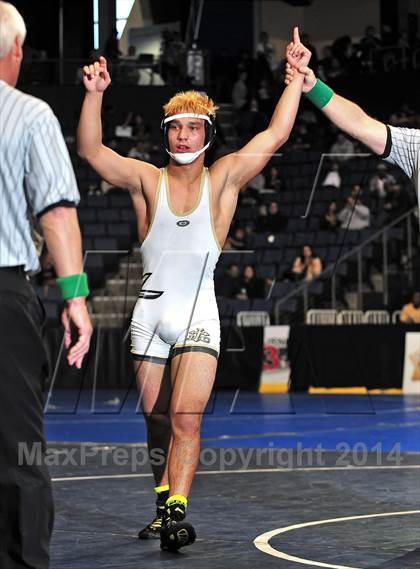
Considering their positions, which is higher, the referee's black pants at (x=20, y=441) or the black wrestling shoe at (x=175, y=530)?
the referee's black pants at (x=20, y=441)

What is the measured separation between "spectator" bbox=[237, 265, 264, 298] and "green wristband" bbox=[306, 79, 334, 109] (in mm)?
13590

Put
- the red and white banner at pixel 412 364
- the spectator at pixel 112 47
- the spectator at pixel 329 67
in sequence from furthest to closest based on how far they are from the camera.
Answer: the spectator at pixel 329 67, the spectator at pixel 112 47, the red and white banner at pixel 412 364

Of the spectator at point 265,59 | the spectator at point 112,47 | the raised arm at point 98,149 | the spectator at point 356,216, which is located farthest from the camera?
the spectator at point 265,59

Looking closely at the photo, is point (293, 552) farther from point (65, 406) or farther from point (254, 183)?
point (254, 183)

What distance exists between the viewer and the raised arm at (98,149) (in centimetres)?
574

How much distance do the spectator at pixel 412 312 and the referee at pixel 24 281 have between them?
49.7 feet

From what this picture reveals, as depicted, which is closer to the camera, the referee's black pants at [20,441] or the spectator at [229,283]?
the referee's black pants at [20,441]

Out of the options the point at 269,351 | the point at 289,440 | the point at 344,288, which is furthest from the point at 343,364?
the point at 289,440

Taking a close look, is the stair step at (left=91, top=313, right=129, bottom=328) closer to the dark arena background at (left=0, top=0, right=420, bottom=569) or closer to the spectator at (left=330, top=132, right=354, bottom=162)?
the dark arena background at (left=0, top=0, right=420, bottom=569)

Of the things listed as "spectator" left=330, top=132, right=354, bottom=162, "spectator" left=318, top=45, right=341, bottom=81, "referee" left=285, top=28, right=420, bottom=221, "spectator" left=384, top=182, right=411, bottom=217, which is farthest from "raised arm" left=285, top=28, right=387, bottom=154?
"spectator" left=318, top=45, right=341, bottom=81

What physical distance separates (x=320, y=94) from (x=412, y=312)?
1258cm

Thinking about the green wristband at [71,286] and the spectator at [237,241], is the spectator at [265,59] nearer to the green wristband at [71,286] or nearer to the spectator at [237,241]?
the spectator at [237,241]

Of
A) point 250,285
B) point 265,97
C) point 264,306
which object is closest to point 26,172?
point 264,306

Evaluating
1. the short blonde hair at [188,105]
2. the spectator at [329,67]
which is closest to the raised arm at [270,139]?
the short blonde hair at [188,105]
